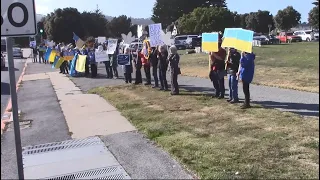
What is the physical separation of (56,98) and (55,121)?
15.5 feet

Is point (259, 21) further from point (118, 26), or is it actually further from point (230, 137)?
point (230, 137)

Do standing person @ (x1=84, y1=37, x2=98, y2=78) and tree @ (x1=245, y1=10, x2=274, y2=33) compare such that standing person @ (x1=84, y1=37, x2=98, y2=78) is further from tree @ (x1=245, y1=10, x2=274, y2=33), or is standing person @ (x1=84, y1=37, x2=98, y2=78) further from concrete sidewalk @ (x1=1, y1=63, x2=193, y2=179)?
tree @ (x1=245, y1=10, x2=274, y2=33)

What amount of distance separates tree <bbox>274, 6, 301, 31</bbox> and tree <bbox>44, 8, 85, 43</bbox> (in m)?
30.3

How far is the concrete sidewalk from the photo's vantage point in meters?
6.25

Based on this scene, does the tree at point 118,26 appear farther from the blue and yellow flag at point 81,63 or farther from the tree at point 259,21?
the blue and yellow flag at point 81,63

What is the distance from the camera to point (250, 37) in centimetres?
979

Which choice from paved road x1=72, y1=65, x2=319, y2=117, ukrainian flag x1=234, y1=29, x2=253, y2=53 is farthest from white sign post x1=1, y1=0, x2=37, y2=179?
paved road x1=72, y1=65, x2=319, y2=117

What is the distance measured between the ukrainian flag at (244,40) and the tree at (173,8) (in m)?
77.8

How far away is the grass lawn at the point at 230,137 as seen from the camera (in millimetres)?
5750

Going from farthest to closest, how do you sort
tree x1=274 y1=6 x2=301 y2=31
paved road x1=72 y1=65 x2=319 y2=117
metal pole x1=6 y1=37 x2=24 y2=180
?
tree x1=274 y1=6 x2=301 y2=31 → paved road x1=72 y1=65 x2=319 y2=117 → metal pole x1=6 y1=37 x2=24 y2=180

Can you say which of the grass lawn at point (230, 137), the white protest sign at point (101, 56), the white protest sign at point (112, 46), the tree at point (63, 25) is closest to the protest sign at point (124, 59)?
the white protest sign at point (112, 46)

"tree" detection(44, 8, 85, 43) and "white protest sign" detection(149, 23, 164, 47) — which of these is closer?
"white protest sign" detection(149, 23, 164, 47)

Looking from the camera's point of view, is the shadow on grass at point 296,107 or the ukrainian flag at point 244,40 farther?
the ukrainian flag at point 244,40

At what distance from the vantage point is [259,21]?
76.4 m
